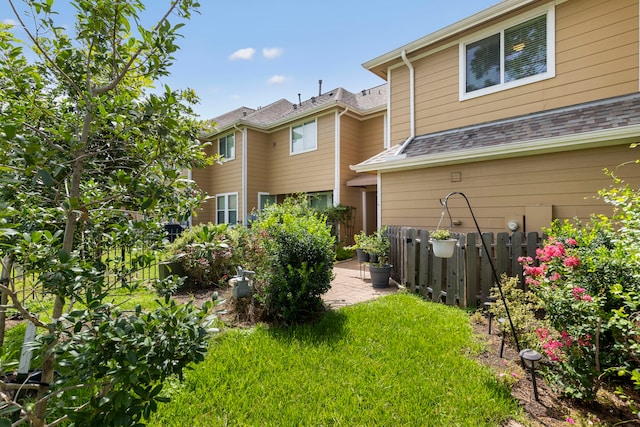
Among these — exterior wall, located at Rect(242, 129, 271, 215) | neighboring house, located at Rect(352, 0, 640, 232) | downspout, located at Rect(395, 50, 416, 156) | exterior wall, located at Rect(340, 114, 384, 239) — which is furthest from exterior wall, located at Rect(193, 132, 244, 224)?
downspout, located at Rect(395, 50, 416, 156)

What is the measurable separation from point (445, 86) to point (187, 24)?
299 inches

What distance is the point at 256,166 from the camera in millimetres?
14383

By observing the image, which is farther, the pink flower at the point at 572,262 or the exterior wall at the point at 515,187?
the exterior wall at the point at 515,187

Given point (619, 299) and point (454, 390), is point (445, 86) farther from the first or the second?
point (454, 390)

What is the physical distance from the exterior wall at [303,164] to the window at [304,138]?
225 millimetres

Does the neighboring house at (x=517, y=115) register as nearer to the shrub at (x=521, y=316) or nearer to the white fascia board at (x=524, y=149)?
the white fascia board at (x=524, y=149)

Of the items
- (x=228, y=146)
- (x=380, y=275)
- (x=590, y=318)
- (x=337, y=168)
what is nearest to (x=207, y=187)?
(x=228, y=146)

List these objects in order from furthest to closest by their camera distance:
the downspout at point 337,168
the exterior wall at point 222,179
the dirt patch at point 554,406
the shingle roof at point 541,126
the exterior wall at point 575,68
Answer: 1. the exterior wall at point 222,179
2. the downspout at point 337,168
3. the exterior wall at point 575,68
4. the shingle roof at point 541,126
5. the dirt patch at point 554,406

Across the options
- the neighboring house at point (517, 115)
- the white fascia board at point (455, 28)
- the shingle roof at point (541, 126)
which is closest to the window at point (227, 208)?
the neighboring house at point (517, 115)

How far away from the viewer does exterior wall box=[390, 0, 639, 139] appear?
18.0ft

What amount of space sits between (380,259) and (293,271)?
9.86 ft

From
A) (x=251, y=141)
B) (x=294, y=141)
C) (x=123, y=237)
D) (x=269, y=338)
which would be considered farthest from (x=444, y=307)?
(x=251, y=141)

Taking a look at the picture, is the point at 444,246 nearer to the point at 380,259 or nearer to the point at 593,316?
the point at 593,316

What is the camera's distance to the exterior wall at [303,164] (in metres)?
12.0
